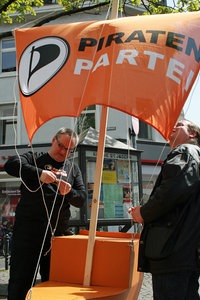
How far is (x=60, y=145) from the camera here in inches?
135

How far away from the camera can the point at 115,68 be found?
2715 millimetres

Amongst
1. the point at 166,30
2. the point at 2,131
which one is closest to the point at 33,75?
the point at 166,30

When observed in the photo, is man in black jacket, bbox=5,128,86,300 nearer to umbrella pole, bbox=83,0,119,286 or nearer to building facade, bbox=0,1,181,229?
umbrella pole, bbox=83,0,119,286

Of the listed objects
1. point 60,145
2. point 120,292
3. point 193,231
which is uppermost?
point 60,145

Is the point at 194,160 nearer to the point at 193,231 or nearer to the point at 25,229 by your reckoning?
the point at 193,231

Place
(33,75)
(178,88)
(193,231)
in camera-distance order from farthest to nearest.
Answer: (33,75) → (178,88) → (193,231)

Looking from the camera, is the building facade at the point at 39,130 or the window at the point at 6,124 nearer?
the building facade at the point at 39,130

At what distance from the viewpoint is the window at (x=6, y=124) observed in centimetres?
1747

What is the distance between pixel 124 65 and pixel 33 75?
66 cm

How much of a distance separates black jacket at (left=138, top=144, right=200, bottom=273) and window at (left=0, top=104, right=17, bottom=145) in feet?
50.7

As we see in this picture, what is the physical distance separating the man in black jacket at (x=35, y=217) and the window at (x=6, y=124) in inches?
566

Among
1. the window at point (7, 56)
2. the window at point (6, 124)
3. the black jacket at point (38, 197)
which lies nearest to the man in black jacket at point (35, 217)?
the black jacket at point (38, 197)

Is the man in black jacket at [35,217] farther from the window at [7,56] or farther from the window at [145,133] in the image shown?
the window at [7,56]

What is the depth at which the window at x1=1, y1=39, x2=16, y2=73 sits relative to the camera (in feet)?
59.7
